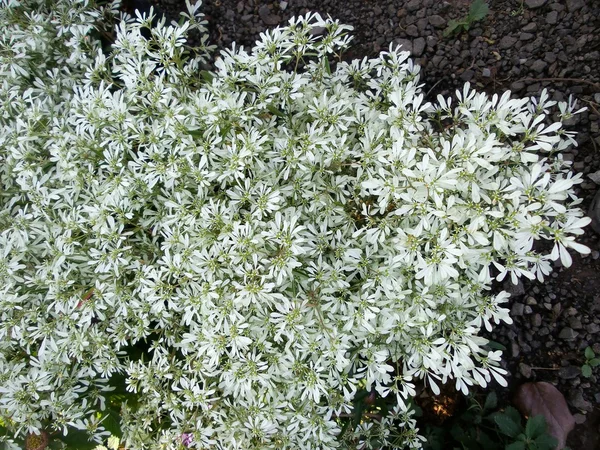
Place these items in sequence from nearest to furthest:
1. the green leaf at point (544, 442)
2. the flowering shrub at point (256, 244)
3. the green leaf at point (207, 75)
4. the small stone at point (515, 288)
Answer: the flowering shrub at point (256, 244), the green leaf at point (207, 75), the green leaf at point (544, 442), the small stone at point (515, 288)

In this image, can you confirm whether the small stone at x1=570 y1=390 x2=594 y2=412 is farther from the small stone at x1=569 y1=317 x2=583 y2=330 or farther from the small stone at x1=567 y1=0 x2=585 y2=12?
the small stone at x1=567 y1=0 x2=585 y2=12

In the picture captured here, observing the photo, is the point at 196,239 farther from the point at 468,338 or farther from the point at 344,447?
the point at 344,447

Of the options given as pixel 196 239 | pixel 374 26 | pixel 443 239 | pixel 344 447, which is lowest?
pixel 344 447

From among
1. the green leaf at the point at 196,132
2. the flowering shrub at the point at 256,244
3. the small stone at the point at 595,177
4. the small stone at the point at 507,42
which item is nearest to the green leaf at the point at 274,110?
the flowering shrub at the point at 256,244

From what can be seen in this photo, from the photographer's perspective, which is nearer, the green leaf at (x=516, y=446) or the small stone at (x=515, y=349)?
the green leaf at (x=516, y=446)

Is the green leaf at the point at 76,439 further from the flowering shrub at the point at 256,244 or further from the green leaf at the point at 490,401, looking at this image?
the green leaf at the point at 490,401

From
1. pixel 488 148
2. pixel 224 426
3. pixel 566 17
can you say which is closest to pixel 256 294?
pixel 224 426

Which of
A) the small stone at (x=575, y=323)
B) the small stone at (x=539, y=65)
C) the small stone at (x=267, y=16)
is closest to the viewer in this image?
the small stone at (x=575, y=323)

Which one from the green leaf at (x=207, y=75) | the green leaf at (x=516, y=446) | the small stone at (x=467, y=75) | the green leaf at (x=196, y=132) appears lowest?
the green leaf at (x=516, y=446)
